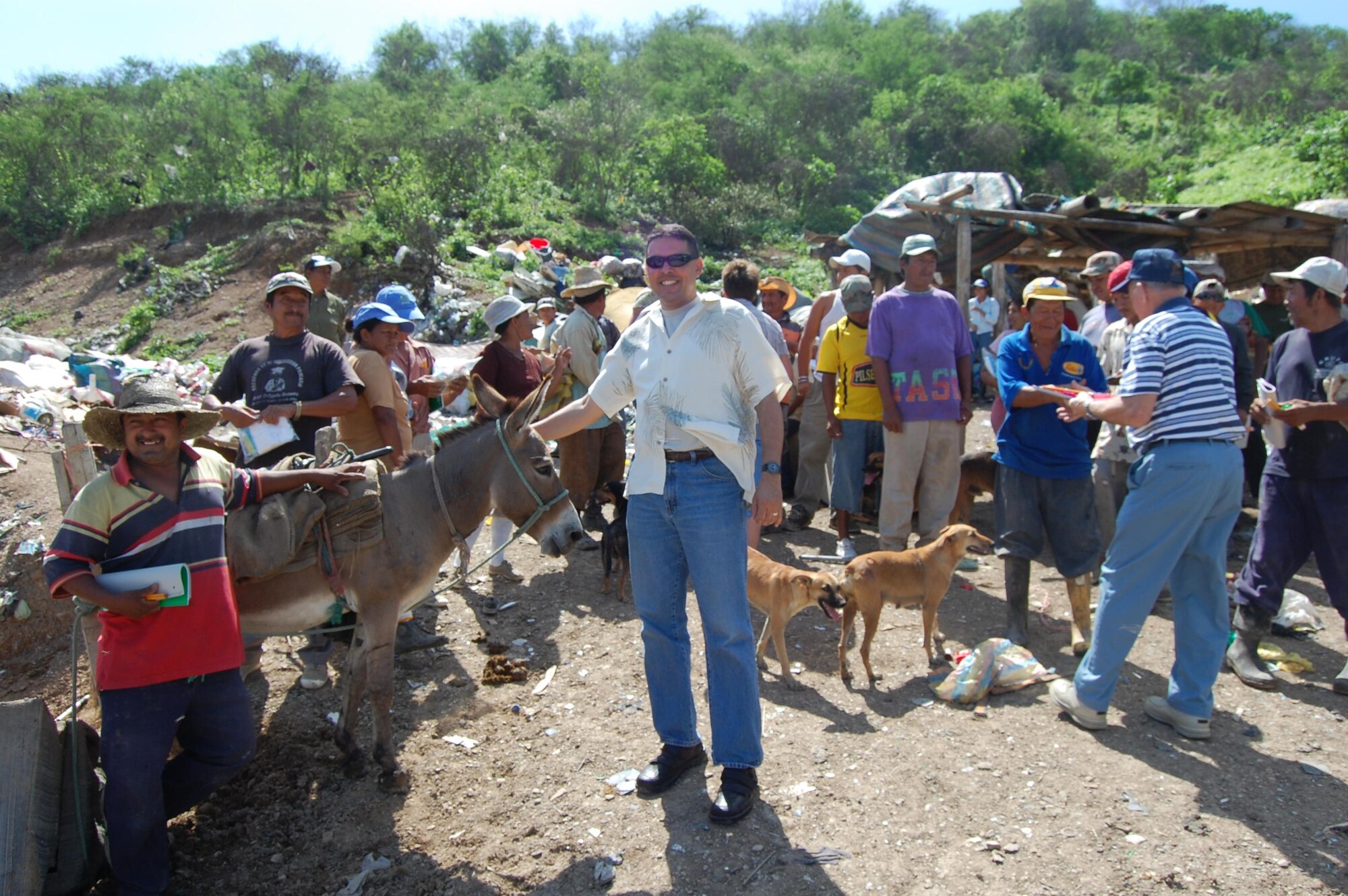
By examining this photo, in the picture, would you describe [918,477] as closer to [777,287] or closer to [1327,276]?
[777,287]

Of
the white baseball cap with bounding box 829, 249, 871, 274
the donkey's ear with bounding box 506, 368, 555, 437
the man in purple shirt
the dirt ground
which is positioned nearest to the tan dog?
the dirt ground

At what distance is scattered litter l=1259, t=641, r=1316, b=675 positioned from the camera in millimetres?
5512

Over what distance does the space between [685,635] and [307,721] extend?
Result: 245 centimetres

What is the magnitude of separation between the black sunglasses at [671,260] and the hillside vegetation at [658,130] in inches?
646

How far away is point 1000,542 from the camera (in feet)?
19.1

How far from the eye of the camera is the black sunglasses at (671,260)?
3.79 metres

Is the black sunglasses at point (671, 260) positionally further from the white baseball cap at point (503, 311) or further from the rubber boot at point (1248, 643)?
the rubber boot at point (1248, 643)

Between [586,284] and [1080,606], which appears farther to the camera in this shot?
[586,284]

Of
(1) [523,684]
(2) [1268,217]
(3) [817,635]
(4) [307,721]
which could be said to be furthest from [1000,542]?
(2) [1268,217]

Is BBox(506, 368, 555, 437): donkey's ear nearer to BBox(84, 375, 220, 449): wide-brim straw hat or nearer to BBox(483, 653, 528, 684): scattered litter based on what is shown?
BBox(84, 375, 220, 449): wide-brim straw hat

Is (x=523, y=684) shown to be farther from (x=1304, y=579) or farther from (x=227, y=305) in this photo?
(x=227, y=305)

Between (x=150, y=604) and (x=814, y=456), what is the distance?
6225 mm

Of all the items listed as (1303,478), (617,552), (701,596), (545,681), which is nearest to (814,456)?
(617,552)

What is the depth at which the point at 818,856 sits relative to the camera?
371 centimetres
